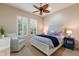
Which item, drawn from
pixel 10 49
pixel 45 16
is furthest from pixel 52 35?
pixel 10 49

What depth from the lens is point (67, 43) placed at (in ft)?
8.62

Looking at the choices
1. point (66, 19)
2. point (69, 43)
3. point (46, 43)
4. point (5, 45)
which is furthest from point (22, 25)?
point (69, 43)

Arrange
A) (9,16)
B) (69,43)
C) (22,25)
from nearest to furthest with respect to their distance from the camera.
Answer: (9,16), (22,25), (69,43)

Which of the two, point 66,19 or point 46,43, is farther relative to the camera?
point 46,43

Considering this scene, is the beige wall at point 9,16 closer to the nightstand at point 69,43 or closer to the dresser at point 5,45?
the dresser at point 5,45

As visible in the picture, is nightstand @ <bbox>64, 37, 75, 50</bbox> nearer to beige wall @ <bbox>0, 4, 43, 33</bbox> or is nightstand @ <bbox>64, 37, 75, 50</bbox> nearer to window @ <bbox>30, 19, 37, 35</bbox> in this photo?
window @ <bbox>30, 19, 37, 35</bbox>

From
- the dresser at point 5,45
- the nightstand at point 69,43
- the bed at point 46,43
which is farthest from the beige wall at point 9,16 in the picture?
the nightstand at point 69,43

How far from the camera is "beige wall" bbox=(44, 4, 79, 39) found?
2389mm

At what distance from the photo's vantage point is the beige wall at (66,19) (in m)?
2.39

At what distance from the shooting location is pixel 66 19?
2.51 m

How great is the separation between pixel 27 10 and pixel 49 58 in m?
1.50

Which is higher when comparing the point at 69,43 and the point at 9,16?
the point at 9,16

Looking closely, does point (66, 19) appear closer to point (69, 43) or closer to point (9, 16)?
point (69, 43)

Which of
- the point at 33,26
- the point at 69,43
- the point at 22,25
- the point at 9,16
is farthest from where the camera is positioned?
the point at 69,43
